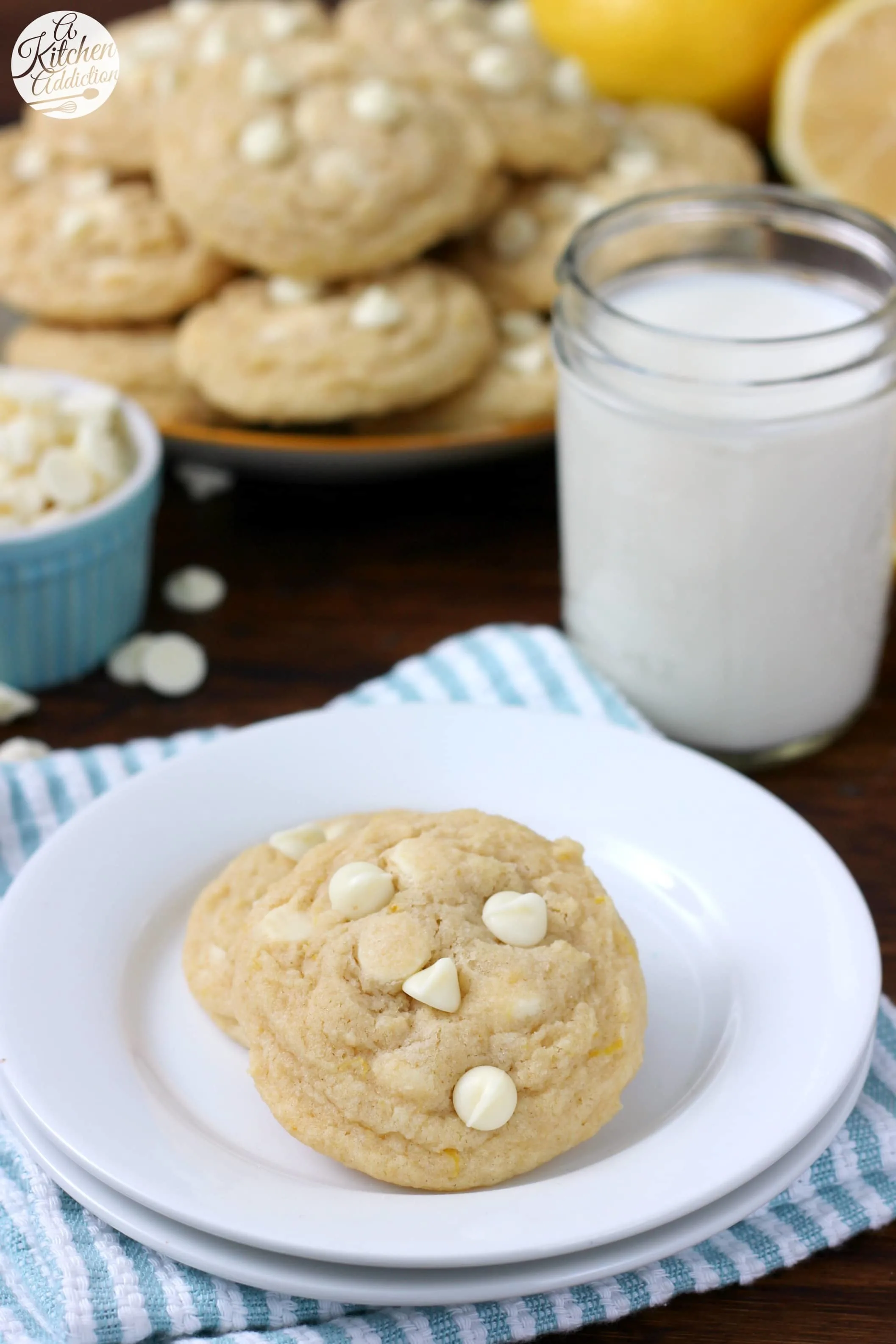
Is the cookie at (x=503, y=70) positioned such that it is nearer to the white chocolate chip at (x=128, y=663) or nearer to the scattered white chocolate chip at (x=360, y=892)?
the white chocolate chip at (x=128, y=663)

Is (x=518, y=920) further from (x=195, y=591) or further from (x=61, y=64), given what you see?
(x=195, y=591)

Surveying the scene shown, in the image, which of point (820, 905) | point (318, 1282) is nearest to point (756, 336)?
point (820, 905)

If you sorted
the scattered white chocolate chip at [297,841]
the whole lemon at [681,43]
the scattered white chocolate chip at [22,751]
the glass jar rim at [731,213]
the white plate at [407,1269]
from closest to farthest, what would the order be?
the white plate at [407,1269] < the scattered white chocolate chip at [297,841] < the glass jar rim at [731,213] < the scattered white chocolate chip at [22,751] < the whole lemon at [681,43]

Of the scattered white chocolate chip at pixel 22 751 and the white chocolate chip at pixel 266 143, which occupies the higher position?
the white chocolate chip at pixel 266 143

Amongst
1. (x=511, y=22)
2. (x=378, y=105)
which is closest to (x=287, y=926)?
(x=378, y=105)

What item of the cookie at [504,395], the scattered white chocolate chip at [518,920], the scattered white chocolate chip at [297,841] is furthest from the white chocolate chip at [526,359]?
the scattered white chocolate chip at [518,920]

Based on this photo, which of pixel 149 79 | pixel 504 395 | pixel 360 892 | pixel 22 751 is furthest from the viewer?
pixel 149 79

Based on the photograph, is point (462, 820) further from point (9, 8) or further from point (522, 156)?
point (9, 8)
